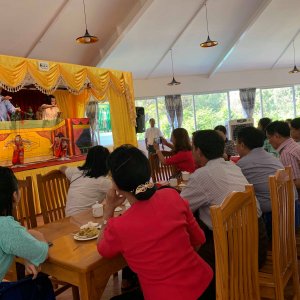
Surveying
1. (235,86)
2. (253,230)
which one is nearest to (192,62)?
(235,86)

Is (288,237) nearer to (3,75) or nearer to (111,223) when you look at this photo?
(111,223)

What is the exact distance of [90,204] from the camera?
225 centimetres

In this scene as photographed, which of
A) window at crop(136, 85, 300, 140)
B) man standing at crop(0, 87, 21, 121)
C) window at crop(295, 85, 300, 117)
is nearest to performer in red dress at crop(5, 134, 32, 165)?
man standing at crop(0, 87, 21, 121)

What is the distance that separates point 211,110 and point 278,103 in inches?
91.7

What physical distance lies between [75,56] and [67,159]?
10.7 feet

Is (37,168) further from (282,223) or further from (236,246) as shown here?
(236,246)

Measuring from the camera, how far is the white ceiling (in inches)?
253

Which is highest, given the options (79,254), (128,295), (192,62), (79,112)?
(192,62)

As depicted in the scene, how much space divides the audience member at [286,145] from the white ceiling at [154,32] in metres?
4.99

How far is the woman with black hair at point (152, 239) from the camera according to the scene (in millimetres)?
1188

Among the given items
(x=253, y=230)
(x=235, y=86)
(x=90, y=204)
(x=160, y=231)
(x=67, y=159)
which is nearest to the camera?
(x=160, y=231)

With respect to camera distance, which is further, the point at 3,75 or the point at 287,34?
the point at 287,34

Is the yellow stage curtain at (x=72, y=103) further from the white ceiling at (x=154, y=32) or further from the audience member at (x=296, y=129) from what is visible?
the audience member at (x=296, y=129)

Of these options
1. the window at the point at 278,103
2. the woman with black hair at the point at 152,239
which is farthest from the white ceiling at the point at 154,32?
the woman with black hair at the point at 152,239
